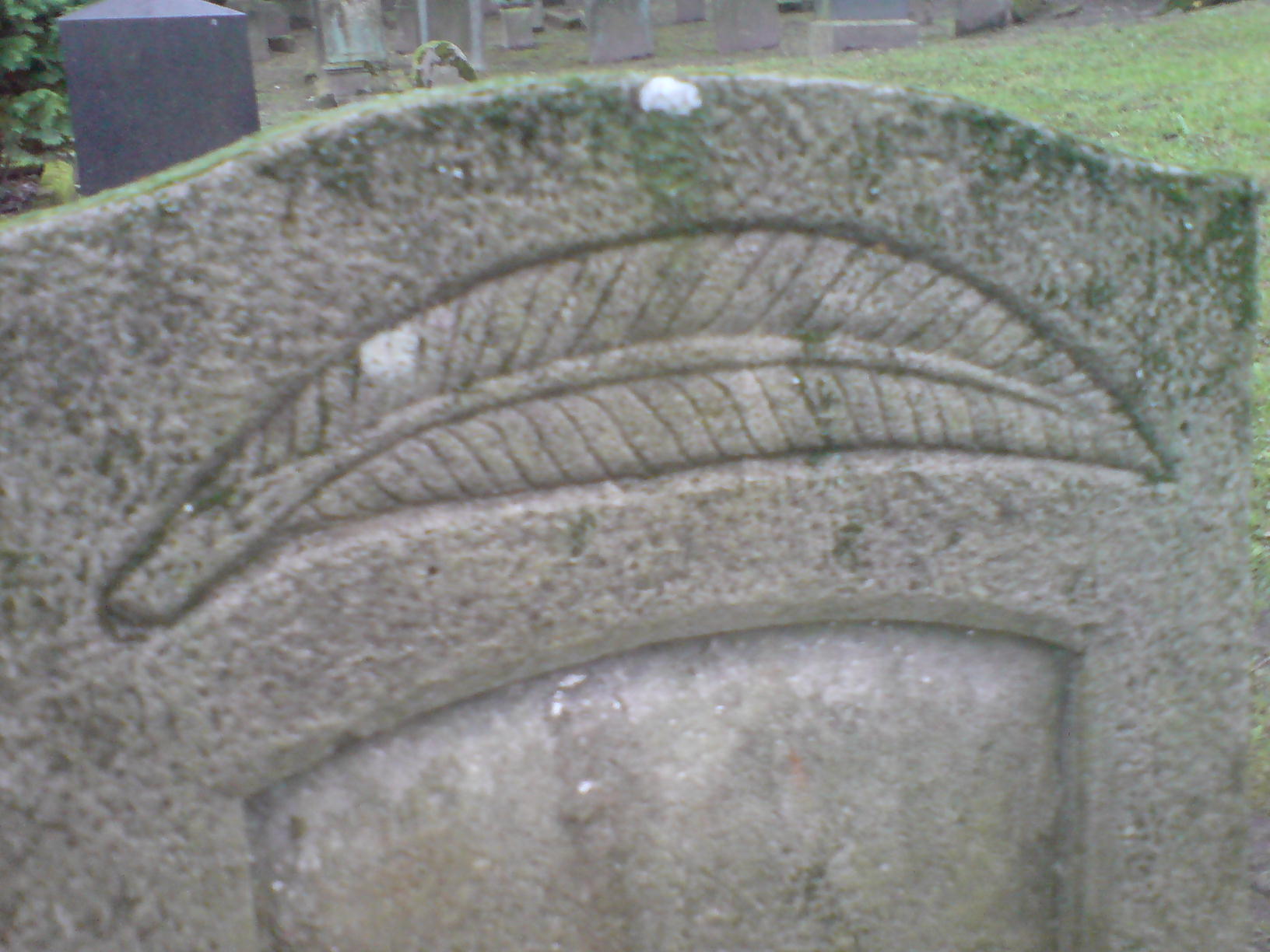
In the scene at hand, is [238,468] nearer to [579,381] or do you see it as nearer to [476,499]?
[476,499]

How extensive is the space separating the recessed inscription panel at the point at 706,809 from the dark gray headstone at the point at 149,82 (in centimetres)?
337

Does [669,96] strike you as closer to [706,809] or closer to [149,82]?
[706,809]

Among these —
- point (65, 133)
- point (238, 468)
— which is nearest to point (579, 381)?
point (238, 468)

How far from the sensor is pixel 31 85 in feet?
19.3

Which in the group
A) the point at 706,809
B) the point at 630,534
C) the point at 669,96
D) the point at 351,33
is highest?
the point at 351,33

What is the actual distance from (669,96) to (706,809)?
0.83m

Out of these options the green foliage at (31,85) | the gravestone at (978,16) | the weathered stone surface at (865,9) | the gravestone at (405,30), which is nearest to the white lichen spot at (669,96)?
the green foliage at (31,85)

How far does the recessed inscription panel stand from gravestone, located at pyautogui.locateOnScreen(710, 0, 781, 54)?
358 inches

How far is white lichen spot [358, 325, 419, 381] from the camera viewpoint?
44.7 inches

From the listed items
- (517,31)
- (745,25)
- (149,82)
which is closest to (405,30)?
(517,31)

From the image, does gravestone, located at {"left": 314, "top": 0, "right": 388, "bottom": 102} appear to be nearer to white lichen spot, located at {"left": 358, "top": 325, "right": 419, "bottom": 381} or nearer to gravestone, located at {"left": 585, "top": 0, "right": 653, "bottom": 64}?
gravestone, located at {"left": 585, "top": 0, "right": 653, "bottom": 64}

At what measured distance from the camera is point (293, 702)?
121 centimetres

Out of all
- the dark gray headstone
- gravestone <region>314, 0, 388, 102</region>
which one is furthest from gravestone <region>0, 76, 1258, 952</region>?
gravestone <region>314, 0, 388, 102</region>

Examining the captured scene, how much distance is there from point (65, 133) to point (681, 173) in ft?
18.8
